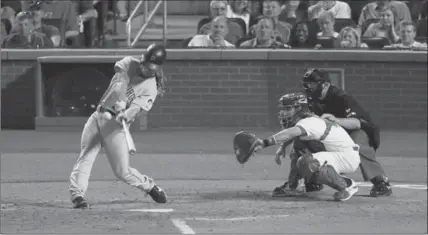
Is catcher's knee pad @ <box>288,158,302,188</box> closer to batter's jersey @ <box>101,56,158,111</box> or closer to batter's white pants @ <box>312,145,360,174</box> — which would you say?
batter's white pants @ <box>312,145,360,174</box>

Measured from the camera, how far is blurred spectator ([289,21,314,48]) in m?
15.8

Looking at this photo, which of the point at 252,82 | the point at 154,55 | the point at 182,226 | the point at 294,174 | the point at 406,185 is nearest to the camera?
the point at 182,226

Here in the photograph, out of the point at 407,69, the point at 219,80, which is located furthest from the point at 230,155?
the point at 407,69

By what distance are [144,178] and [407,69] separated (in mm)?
6888

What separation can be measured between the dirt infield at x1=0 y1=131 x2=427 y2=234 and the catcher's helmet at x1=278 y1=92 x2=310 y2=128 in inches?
32.6

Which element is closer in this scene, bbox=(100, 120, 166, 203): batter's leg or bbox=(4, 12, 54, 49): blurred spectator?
bbox=(100, 120, 166, 203): batter's leg

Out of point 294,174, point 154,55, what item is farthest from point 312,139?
point 154,55

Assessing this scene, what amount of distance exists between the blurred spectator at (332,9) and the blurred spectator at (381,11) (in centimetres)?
26

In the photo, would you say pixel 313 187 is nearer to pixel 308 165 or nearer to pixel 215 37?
pixel 308 165

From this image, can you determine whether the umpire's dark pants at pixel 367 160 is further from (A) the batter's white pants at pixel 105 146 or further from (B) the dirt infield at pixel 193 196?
(A) the batter's white pants at pixel 105 146

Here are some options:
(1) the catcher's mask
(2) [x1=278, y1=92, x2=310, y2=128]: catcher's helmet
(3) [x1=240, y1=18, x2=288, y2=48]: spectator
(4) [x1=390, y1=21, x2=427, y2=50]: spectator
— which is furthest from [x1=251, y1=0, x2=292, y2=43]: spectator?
(2) [x1=278, y1=92, x2=310, y2=128]: catcher's helmet

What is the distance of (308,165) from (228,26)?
6573mm

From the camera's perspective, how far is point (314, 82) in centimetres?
1025

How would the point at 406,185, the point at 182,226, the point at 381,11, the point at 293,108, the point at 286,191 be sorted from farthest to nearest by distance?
the point at 381,11 < the point at 406,185 < the point at 286,191 < the point at 293,108 < the point at 182,226
